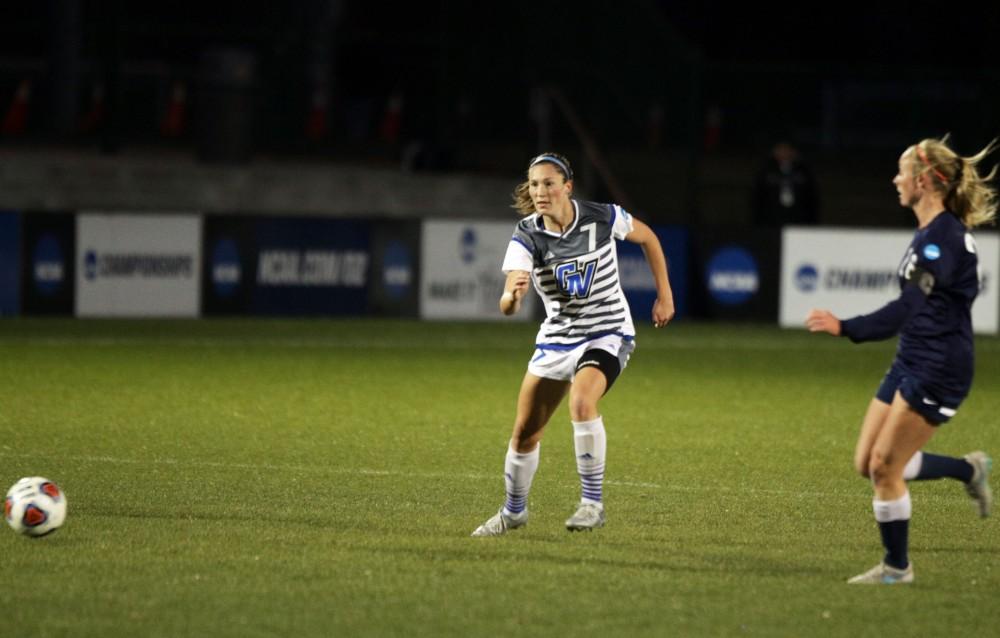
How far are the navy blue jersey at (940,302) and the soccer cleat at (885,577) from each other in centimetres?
82

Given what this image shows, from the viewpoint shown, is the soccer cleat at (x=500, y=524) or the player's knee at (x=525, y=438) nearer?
the soccer cleat at (x=500, y=524)

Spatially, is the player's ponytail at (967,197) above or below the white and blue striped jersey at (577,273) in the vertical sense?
above

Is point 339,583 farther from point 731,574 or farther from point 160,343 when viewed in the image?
point 160,343

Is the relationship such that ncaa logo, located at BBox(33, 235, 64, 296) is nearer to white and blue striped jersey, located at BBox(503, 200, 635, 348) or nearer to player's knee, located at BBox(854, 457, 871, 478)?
white and blue striped jersey, located at BBox(503, 200, 635, 348)

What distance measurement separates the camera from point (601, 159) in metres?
27.2

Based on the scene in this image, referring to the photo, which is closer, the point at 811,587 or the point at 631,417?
the point at 811,587

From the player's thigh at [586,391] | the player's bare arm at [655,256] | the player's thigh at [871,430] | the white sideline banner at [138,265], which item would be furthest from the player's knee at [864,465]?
the white sideline banner at [138,265]

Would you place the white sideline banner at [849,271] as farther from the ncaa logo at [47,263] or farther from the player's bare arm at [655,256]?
the player's bare arm at [655,256]

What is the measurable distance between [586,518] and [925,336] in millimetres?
2163

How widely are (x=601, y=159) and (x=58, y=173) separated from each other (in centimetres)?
820

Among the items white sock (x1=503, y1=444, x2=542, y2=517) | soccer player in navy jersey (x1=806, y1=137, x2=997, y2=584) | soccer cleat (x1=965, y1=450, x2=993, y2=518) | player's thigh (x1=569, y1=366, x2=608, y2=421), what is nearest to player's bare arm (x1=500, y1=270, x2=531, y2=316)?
player's thigh (x1=569, y1=366, x2=608, y2=421)

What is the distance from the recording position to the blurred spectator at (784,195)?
976 inches

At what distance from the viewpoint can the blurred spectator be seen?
24.8 m

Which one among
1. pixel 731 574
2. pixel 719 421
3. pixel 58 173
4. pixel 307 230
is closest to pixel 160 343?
pixel 307 230
